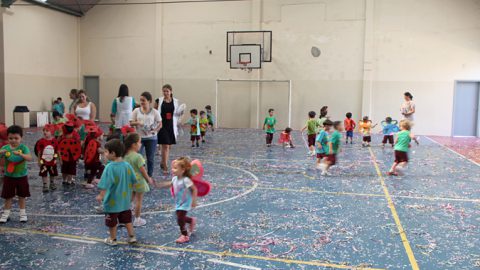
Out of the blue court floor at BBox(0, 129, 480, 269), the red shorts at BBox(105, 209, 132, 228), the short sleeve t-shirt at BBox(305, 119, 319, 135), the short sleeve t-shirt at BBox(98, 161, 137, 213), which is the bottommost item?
the blue court floor at BBox(0, 129, 480, 269)

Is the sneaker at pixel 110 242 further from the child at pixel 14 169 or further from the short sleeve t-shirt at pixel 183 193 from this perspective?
the child at pixel 14 169

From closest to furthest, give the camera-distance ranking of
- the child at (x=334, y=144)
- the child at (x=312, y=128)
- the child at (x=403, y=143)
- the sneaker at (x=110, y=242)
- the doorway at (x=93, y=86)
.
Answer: the sneaker at (x=110, y=242), the child at (x=334, y=144), the child at (x=403, y=143), the child at (x=312, y=128), the doorway at (x=93, y=86)

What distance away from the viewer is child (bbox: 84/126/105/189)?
7.35 metres

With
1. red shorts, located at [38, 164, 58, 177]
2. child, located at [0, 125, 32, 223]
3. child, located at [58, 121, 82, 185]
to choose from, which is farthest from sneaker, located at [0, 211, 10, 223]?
child, located at [58, 121, 82, 185]

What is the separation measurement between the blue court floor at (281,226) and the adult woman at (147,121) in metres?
0.99

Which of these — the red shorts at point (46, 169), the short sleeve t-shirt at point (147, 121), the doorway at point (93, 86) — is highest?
the doorway at point (93, 86)

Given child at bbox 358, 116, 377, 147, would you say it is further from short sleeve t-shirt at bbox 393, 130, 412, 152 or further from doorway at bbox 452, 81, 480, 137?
doorway at bbox 452, 81, 480, 137

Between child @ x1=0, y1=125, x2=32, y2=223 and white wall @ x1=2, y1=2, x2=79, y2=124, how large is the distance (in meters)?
15.2

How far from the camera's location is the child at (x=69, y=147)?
721 cm

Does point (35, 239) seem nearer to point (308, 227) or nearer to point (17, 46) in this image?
point (308, 227)

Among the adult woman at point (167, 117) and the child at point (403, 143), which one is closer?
the adult woman at point (167, 117)

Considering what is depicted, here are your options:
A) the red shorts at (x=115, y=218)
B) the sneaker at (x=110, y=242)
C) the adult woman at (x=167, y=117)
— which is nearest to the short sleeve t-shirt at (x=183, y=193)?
the red shorts at (x=115, y=218)

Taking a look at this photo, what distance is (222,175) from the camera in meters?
8.74

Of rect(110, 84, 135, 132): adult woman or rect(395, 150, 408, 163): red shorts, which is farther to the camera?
rect(395, 150, 408, 163): red shorts
